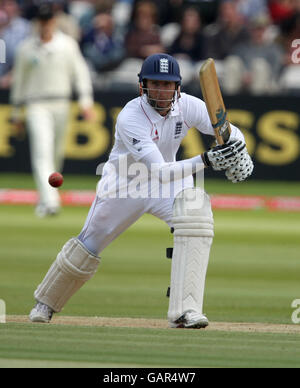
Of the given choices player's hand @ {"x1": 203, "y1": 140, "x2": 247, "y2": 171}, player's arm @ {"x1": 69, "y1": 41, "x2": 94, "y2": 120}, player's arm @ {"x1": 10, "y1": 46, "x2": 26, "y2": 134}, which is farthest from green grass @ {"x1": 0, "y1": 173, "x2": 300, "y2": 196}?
player's hand @ {"x1": 203, "y1": 140, "x2": 247, "y2": 171}

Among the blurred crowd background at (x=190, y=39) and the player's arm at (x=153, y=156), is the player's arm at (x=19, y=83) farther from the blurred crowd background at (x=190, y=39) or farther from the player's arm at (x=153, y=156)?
the player's arm at (x=153, y=156)

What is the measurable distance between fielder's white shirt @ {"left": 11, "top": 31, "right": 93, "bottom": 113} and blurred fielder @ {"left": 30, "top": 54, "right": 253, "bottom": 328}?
6.03 metres

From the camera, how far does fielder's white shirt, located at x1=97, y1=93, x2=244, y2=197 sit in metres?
5.96

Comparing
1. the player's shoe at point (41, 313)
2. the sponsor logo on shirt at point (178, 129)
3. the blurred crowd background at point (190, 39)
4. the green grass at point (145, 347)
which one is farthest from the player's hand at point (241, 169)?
the blurred crowd background at point (190, 39)

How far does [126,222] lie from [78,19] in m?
11.3

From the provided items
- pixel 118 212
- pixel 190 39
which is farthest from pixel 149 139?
pixel 190 39

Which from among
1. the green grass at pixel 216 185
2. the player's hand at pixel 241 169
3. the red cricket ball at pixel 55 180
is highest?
the green grass at pixel 216 185

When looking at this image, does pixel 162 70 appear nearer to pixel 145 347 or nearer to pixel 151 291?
pixel 145 347

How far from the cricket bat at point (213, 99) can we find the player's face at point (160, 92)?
198mm

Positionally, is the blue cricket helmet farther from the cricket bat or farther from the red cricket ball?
the red cricket ball

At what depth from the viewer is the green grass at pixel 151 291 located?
16.0 ft

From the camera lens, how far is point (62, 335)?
17.7 ft
